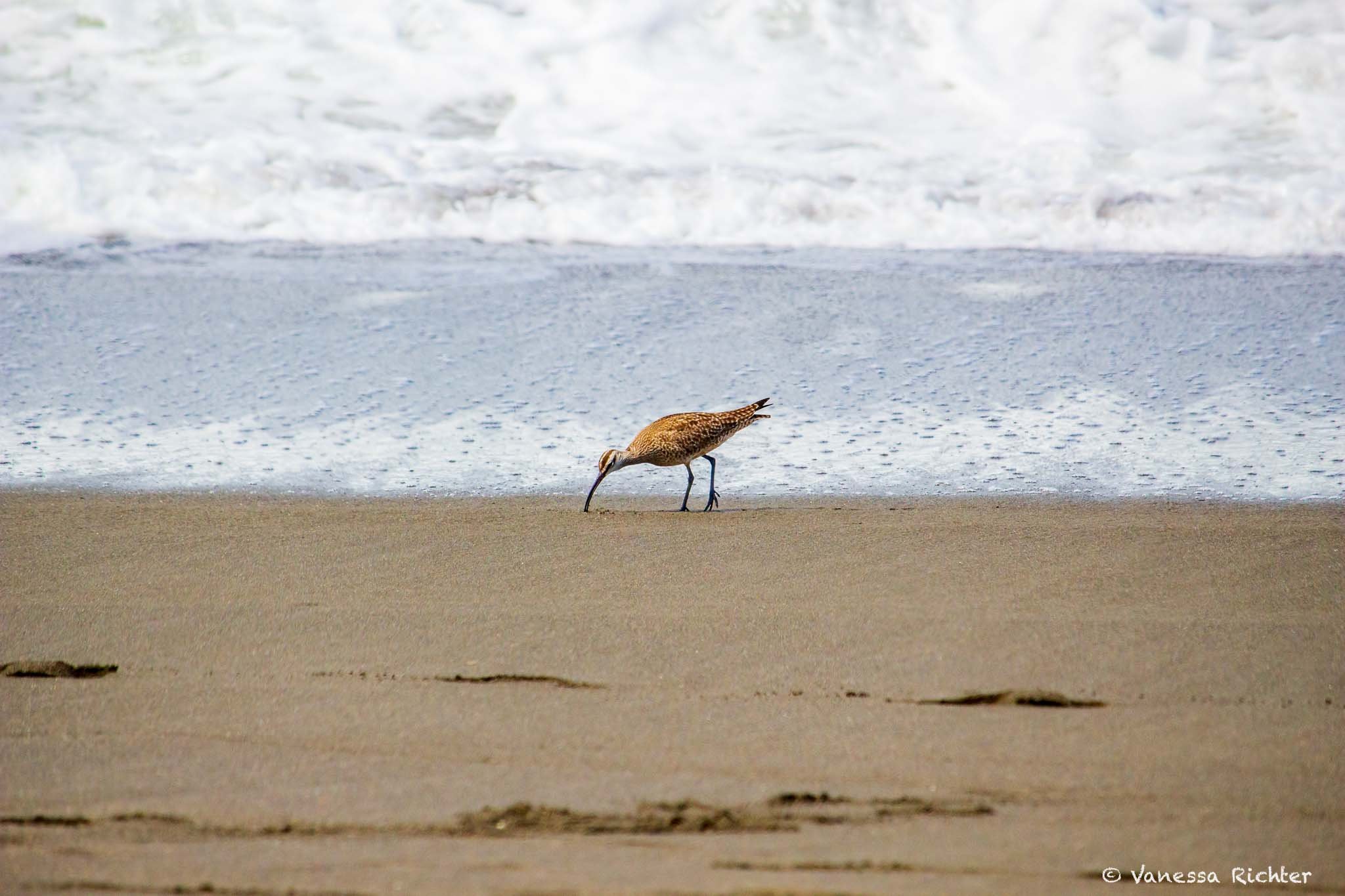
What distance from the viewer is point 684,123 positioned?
403 inches

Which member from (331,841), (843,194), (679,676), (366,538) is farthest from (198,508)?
(843,194)

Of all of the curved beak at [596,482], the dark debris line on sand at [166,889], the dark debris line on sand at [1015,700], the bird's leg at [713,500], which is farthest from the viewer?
the bird's leg at [713,500]

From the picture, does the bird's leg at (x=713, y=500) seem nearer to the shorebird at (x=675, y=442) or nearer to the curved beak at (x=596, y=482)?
the shorebird at (x=675, y=442)

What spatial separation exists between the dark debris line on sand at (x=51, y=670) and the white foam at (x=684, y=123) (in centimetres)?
570

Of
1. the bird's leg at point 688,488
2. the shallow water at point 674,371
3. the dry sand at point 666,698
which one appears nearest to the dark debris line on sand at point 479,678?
the dry sand at point 666,698

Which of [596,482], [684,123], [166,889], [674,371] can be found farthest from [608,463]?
[684,123]

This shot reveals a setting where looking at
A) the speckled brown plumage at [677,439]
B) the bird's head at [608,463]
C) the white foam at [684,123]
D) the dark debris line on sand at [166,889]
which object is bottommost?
the dark debris line on sand at [166,889]

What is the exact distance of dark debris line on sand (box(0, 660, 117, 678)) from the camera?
3615 mm

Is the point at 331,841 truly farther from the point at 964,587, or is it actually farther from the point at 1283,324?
the point at 1283,324

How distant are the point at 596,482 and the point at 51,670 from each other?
246 centimetres

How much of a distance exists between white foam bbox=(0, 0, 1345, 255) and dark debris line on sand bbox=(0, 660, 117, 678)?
5702mm

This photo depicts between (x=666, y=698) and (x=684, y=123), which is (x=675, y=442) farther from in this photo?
(x=684, y=123)

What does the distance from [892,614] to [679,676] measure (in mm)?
754

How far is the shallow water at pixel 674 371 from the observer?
5.73 m
